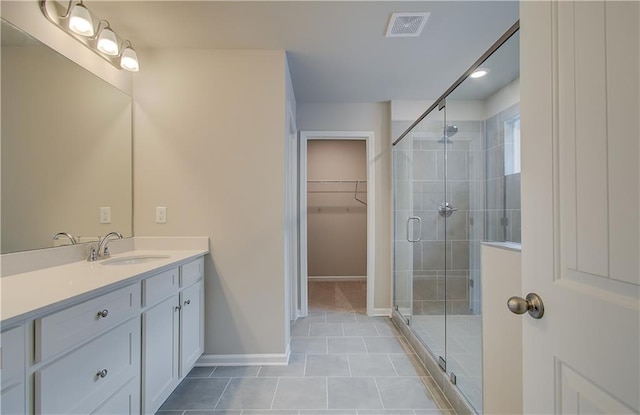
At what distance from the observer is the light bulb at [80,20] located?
1.54 m

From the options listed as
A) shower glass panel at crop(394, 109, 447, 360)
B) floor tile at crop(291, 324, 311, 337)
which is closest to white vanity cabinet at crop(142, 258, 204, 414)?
floor tile at crop(291, 324, 311, 337)

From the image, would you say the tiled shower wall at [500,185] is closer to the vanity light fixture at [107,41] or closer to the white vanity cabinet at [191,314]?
the white vanity cabinet at [191,314]

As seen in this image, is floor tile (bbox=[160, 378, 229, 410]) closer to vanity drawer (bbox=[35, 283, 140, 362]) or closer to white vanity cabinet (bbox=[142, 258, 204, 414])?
white vanity cabinet (bbox=[142, 258, 204, 414])

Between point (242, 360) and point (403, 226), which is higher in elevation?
point (403, 226)

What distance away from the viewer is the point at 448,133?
7.86 ft

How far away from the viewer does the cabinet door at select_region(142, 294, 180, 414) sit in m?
1.38

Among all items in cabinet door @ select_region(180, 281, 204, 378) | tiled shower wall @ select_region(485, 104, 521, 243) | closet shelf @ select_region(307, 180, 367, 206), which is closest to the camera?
cabinet door @ select_region(180, 281, 204, 378)

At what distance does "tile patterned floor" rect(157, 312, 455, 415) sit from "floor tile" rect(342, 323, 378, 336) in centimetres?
15

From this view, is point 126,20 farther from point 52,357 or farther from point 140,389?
point 140,389

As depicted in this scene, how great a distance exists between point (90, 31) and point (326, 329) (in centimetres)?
292

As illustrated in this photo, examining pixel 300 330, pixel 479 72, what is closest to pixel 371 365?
pixel 300 330

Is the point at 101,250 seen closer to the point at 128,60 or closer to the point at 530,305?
the point at 128,60

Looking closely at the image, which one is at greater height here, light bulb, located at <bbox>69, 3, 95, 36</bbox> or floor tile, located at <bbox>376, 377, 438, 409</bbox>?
light bulb, located at <bbox>69, 3, 95, 36</bbox>

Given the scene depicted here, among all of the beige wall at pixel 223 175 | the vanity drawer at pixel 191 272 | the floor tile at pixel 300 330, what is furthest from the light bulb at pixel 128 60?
the floor tile at pixel 300 330
